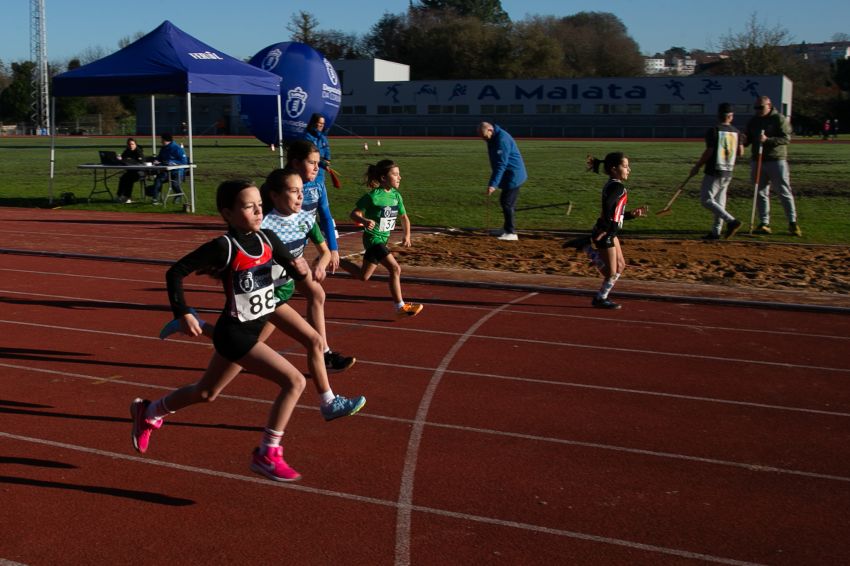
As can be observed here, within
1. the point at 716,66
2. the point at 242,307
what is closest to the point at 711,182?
the point at 242,307

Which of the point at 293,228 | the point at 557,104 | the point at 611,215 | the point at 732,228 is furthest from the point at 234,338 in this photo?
the point at 557,104

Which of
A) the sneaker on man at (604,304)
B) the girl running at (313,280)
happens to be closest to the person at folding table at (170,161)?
the sneaker on man at (604,304)

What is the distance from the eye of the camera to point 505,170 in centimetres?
1532

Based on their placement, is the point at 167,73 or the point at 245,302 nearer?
the point at 245,302

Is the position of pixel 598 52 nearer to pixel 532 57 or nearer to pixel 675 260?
pixel 532 57

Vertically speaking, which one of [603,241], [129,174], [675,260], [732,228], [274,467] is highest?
[129,174]

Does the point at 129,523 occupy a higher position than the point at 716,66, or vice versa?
the point at 716,66

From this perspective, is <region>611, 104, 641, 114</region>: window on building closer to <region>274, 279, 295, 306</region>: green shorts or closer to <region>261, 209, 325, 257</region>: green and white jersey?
<region>261, 209, 325, 257</region>: green and white jersey

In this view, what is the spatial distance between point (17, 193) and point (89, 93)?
6727 millimetres

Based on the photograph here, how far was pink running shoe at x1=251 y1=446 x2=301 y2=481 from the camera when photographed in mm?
5125

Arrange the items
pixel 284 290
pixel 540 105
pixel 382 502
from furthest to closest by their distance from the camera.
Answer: pixel 540 105 → pixel 284 290 → pixel 382 502

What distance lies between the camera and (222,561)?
423cm

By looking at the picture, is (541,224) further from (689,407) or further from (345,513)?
(345,513)

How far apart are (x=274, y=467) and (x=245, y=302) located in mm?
890
